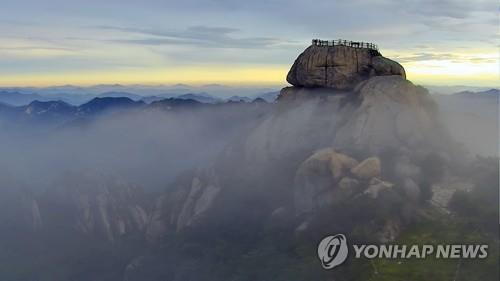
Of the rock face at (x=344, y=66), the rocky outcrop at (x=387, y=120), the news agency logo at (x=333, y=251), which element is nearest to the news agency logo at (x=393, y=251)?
the news agency logo at (x=333, y=251)

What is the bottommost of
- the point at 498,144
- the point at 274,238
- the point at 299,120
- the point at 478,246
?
the point at 274,238

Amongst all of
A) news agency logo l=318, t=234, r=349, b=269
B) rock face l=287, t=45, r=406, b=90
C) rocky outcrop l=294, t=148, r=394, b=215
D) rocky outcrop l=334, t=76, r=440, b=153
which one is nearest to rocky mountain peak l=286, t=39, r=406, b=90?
rock face l=287, t=45, r=406, b=90

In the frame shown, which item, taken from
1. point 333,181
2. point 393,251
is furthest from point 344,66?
point 393,251

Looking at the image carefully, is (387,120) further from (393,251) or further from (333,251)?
(393,251)

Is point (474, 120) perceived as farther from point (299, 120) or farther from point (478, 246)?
point (478, 246)

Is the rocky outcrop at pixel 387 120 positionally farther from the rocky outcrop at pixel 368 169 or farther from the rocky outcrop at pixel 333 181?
the rocky outcrop at pixel 333 181

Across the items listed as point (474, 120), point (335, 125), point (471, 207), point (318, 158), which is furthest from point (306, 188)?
point (474, 120)

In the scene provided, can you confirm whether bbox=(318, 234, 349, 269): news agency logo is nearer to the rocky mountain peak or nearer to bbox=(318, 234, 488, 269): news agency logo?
bbox=(318, 234, 488, 269): news agency logo
